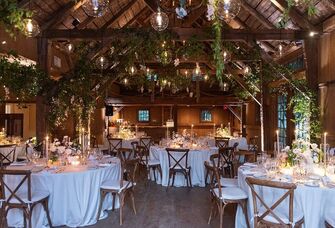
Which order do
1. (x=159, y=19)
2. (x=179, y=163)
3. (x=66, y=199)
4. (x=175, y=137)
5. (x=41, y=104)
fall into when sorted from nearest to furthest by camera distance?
(x=66, y=199) < (x=159, y=19) < (x=41, y=104) < (x=179, y=163) < (x=175, y=137)

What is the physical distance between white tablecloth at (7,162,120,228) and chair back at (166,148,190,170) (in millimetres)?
2640

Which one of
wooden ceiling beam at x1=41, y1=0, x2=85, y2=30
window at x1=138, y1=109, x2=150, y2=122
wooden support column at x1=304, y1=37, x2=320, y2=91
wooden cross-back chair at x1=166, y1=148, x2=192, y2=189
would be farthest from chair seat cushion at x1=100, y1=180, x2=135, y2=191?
window at x1=138, y1=109, x2=150, y2=122

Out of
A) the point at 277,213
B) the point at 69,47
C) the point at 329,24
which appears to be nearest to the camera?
the point at 277,213

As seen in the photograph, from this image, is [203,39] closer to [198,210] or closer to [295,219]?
[198,210]

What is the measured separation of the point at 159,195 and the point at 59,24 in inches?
191

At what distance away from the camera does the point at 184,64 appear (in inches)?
493

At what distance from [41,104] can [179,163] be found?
3442 millimetres

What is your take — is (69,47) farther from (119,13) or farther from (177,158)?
(177,158)

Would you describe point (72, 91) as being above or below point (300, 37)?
below

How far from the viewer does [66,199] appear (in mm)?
4734

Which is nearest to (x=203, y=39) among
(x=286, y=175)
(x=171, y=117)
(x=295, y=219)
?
(x=286, y=175)

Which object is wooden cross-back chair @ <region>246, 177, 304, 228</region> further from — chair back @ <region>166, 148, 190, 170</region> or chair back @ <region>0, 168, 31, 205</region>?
chair back @ <region>166, 148, 190, 170</region>

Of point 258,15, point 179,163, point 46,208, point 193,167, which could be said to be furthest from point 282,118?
point 46,208

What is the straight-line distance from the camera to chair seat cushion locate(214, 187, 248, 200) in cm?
435
